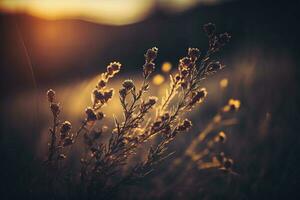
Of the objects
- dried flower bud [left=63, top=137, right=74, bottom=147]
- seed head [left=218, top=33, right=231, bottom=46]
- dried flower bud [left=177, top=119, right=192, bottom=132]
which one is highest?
seed head [left=218, top=33, right=231, bottom=46]

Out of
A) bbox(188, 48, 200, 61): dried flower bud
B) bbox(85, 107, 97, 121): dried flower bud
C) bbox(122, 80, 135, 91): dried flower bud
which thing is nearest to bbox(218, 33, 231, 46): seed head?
bbox(188, 48, 200, 61): dried flower bud

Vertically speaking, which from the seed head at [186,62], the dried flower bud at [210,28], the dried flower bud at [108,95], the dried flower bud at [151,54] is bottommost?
the dried flower bud at [108,95]

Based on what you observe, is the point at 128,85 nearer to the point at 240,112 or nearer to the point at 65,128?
the point at 65,128

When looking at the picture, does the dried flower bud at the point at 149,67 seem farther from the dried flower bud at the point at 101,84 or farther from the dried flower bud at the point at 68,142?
the dried flower bud at the point at 68,142

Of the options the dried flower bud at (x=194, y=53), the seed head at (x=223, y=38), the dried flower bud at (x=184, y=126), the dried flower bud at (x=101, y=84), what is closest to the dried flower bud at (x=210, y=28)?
the seed head at (x=223, y=38)

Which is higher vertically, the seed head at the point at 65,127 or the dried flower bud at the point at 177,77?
the dried flower bud at the point at 177,77

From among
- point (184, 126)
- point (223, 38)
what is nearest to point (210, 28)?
point (223, 38)

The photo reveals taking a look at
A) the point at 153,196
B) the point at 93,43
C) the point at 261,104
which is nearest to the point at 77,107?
the point at 153,196

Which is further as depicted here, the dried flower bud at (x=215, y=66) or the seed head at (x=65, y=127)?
the dried flower bud at (x=215, y=66)

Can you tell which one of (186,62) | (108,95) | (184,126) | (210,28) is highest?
(210,28)

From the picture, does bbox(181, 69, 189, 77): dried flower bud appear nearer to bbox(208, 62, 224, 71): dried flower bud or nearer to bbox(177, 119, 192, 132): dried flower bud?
bbox(208, 62, 224, 71): dried flower bud

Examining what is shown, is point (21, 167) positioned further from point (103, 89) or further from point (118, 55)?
point (118, 55)

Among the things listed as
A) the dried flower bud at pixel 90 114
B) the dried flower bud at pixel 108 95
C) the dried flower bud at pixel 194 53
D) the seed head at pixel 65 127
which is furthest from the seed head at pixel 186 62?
the seed head at pixel 65 127
